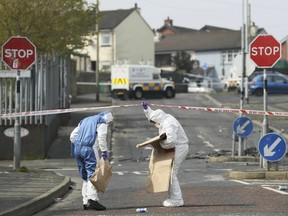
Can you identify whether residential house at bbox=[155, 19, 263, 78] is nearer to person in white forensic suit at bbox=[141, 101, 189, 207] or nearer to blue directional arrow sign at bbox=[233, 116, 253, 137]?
blue directional arrow sign at bbox=[233, 116, 253, 137]

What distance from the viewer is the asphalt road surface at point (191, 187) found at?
34.6ft

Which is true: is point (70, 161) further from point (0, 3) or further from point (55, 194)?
point (55, 194)

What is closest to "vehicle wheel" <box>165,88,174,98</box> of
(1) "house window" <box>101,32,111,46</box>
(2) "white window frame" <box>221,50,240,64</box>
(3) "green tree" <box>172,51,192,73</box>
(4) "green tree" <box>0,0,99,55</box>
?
(4) "green tree" <box>0,0,99,55</box>

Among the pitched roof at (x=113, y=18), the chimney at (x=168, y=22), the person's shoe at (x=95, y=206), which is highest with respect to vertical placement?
the chimney at (x=168, y=22)

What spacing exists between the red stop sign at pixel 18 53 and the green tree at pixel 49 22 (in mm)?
7074

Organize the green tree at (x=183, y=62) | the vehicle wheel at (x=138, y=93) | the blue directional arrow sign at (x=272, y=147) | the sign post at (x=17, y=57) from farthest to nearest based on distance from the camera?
the green tree at (x=183, y=62) < the vehicle wheel at (x=138, y=93) < the sign post at (x=17, y=57) < the blue directional arrow sign at (x=272, y=147)

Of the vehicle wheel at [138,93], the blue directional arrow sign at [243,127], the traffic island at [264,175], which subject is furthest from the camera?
the vehicle wheel at [138,93]

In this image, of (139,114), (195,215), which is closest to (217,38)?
(139,114)

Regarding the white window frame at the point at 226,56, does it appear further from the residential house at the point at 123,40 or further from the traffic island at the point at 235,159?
the traffic island at the point at 235,159

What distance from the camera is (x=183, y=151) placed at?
10977 mm

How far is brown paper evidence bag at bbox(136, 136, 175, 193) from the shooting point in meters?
10.8

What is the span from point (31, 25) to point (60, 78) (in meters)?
5.99

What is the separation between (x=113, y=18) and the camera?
248 ft

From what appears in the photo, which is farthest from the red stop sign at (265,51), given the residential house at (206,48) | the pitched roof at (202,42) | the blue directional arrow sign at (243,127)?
the pitched roof at (202,42)
